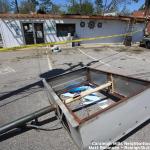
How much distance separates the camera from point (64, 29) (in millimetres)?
15945

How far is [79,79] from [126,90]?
143 centimetres

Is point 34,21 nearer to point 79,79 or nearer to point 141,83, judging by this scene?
point 79,79

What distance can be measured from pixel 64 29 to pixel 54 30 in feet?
3.42


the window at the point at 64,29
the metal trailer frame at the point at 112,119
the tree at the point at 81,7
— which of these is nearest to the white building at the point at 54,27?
the window at the point at 64,29

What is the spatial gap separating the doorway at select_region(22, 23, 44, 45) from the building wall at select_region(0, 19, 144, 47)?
0.40 m

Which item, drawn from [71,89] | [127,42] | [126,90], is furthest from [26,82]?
[127,42]

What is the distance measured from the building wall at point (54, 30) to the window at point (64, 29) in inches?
15.5

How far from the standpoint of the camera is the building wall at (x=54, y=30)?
14180 millimetres

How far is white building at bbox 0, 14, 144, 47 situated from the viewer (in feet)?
46.6

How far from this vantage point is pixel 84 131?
2.15 meters

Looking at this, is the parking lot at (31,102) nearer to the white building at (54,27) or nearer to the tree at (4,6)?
the white building at (54,27)

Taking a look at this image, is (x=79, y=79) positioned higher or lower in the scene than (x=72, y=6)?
lower

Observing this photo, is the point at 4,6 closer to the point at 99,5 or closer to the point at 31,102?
the point at 99,5

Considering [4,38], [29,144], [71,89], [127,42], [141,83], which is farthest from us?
[127,42]
